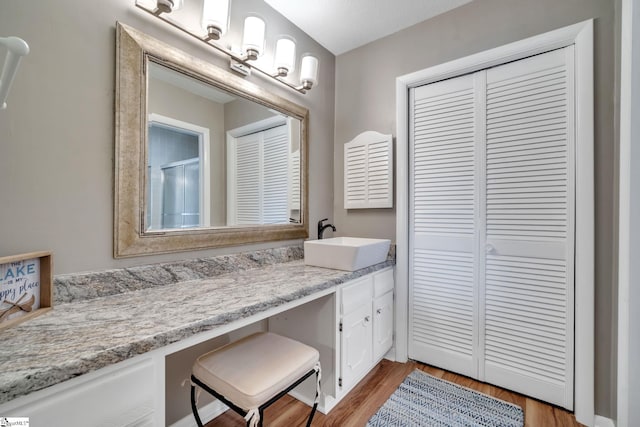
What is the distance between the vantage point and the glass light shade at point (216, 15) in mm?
1317

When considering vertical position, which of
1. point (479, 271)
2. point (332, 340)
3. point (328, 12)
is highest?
point (328, 12)

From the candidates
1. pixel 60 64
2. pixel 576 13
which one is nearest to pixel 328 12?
pixel 576 13

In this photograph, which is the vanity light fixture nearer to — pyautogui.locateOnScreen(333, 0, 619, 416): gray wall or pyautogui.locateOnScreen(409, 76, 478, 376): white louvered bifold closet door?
pyautogui.locateOnScreen(333, 0, 619, 416): gray wall

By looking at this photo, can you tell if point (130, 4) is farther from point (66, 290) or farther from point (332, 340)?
point (332, 340)

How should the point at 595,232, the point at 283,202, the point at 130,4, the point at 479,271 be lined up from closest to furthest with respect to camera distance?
the point at 130,4 < the point at 595,232 < the point at 479,271 < the point at 283,202

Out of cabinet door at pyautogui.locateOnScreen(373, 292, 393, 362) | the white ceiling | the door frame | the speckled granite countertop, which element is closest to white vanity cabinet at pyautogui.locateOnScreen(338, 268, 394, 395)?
cabinet door at pyautogui.locateOnScreen(373, 292, 393, 362)

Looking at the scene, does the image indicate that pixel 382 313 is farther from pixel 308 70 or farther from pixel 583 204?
pixel 308 70

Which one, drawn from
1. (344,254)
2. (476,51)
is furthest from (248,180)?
(476,51)

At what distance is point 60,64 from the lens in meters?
1.02

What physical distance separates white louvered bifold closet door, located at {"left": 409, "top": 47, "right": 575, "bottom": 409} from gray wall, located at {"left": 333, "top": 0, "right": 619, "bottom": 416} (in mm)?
122

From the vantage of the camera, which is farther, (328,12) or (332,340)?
(328,12)

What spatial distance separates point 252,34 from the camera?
4.96ft

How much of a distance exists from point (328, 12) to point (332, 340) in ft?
6.44

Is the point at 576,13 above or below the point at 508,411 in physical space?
above
